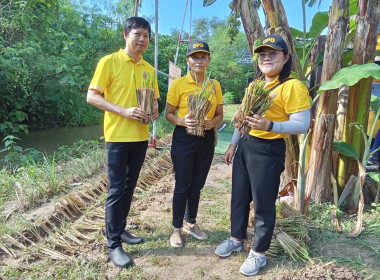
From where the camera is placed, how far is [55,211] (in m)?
3.04

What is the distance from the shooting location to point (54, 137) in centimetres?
1010

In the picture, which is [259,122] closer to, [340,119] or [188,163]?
[188,163]

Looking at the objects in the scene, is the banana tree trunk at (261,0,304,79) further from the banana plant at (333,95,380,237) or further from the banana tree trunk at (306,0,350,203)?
the banana plant at (333,95,380,237)

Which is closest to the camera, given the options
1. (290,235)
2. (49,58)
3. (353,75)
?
(353,75)

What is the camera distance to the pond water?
8627 mm

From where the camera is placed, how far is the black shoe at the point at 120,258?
2.26 metres

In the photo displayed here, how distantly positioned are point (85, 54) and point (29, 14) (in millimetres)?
2271

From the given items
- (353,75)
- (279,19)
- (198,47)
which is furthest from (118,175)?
(279,19)

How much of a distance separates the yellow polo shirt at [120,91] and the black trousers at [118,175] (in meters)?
0.08

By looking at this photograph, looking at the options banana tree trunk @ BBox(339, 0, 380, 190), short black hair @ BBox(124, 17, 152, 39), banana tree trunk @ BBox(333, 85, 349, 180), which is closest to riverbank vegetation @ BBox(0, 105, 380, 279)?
banana tree trunk @ BBox(333, 85, 349, 180)

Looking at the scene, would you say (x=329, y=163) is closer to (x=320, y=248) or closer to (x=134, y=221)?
(x=320, y=248)

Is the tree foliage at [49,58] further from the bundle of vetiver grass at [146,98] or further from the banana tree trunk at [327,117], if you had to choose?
the banana tree trunk at [327,117]

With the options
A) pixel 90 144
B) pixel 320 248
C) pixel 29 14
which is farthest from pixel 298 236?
pixel 29 14

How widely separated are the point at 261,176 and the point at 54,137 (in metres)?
9.53
